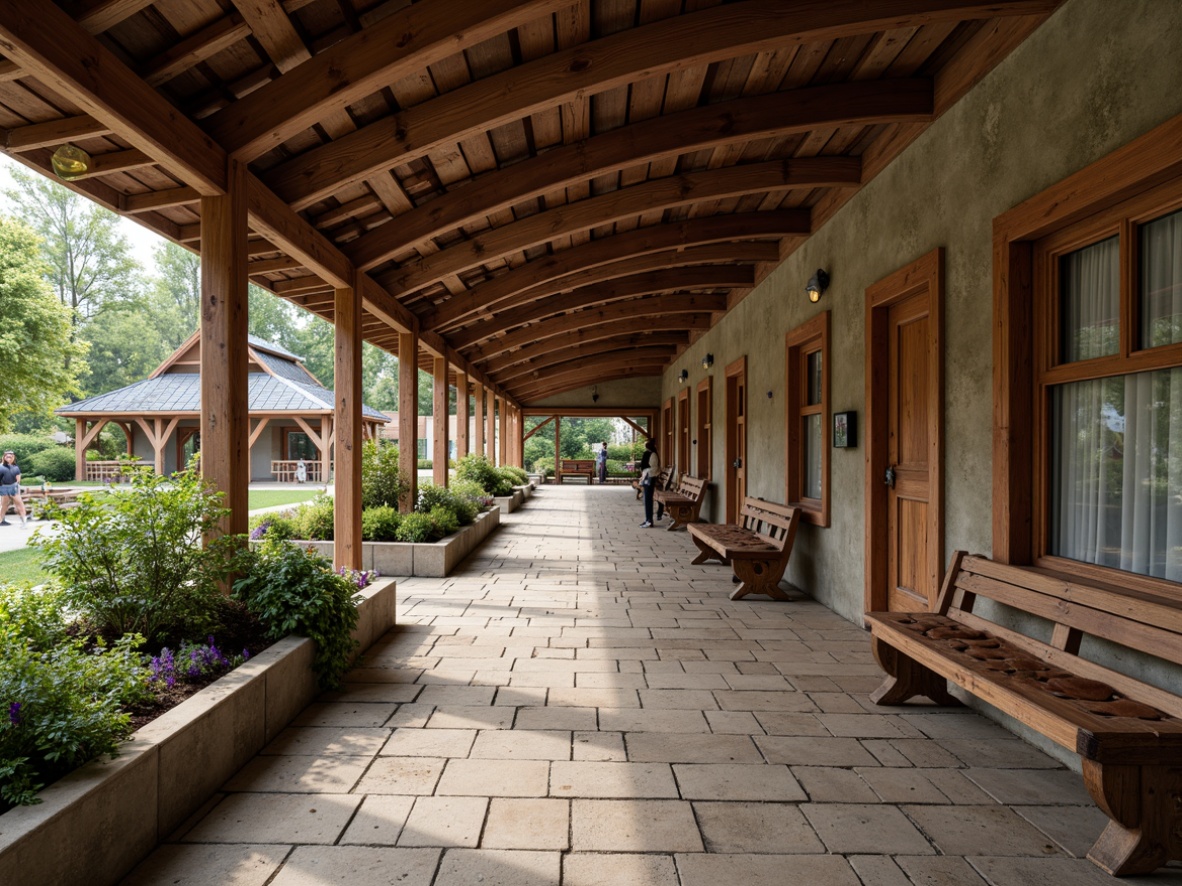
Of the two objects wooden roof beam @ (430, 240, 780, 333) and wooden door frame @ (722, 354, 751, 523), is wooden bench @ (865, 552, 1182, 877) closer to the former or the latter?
wooden roof beam @ (430, 240, 780, 333)

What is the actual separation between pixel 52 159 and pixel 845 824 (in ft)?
14.4

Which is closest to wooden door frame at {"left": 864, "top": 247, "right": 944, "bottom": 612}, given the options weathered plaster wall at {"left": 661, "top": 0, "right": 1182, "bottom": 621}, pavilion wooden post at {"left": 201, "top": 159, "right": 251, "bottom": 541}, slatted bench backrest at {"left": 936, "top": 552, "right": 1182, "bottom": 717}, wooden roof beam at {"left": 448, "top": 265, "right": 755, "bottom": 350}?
weathered plaster wall at {"left": 661, "top": 0, "right": 1182, "bottom": 621}

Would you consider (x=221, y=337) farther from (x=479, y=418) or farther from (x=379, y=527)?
(x=479, y=418)

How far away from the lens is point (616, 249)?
704 cm

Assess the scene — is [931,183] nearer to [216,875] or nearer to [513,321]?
[216,875]

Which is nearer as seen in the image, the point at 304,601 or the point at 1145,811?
the point at 1145,811

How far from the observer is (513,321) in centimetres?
934

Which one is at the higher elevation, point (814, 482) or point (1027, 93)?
point (1027, 93)

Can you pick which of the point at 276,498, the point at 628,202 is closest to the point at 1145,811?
the point at 628,202

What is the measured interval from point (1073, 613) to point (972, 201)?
85.8 inches

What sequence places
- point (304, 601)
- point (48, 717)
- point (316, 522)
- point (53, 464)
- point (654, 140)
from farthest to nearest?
point (53, 464)
point (316, 522)
point (654, 140)
point (304, 601)
point (48, 717)

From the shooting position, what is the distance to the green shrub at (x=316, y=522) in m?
7.09

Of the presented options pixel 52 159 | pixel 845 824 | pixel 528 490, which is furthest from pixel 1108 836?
pixel 528 490

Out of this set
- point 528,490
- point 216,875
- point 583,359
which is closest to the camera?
point 216,875
